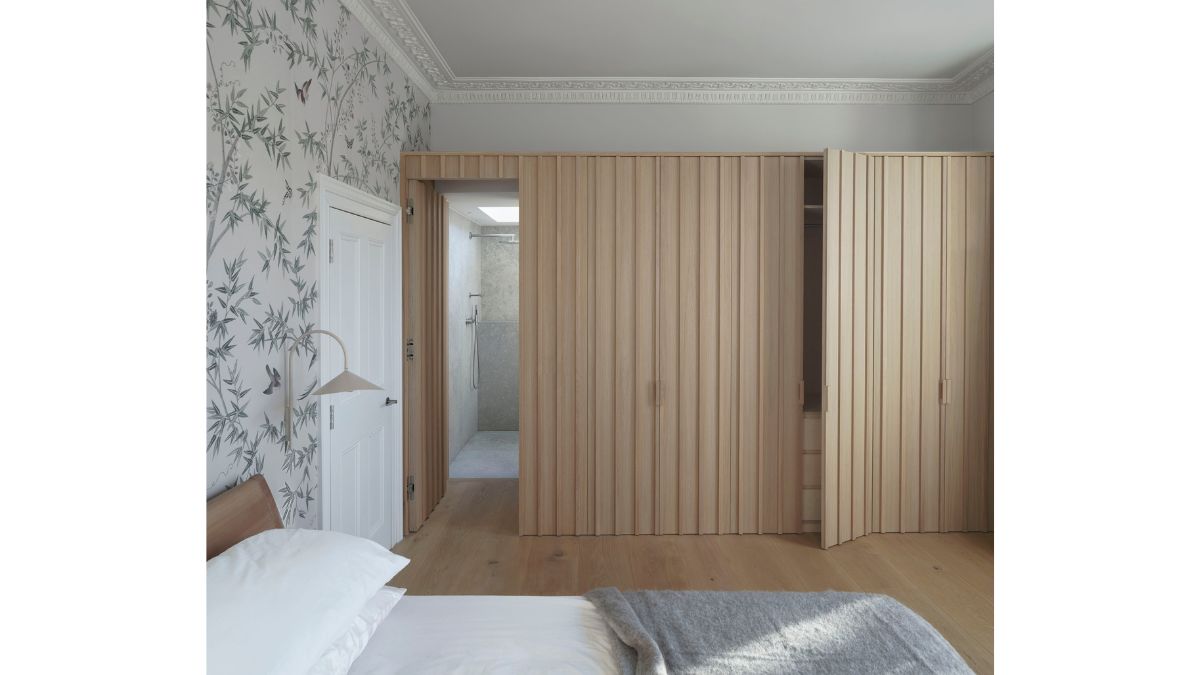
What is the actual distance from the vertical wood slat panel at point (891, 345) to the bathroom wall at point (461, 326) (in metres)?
3.28

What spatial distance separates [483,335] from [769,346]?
3.71m

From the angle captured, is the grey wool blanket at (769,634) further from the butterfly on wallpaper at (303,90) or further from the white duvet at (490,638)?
the butterfly on wallpaper at (303,90)

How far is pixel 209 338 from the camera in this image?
5.55ft

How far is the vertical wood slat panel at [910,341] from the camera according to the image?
3408mm

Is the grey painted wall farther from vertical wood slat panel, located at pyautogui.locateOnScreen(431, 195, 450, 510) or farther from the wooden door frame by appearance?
vertical wood slat panel, located at pyautogui.locateOnScreen(431, 195, 450, 510)

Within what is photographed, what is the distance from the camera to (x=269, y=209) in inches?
80.0

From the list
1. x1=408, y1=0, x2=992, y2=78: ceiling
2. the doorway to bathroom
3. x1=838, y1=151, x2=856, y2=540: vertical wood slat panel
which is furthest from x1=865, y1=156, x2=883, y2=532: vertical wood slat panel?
the doorway to bathroom

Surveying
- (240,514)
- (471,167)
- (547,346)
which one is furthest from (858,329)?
(240,514)

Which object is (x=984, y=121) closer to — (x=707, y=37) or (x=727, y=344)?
(x=707, y=37)

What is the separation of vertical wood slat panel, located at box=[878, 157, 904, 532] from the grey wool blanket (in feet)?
6.12

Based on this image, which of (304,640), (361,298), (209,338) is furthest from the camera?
(361,298)
